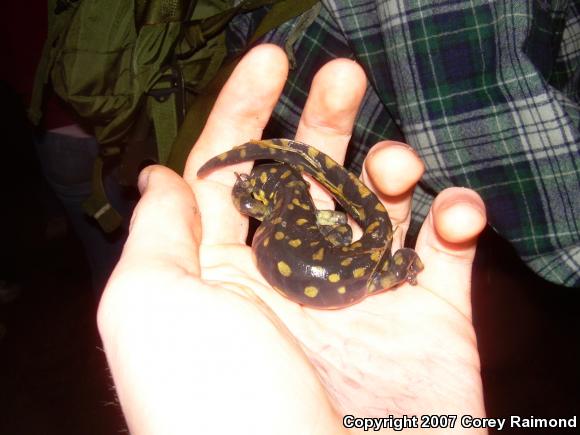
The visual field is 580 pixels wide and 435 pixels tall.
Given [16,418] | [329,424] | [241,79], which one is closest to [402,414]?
[329,424]

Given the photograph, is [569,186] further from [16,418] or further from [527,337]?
[16,418]

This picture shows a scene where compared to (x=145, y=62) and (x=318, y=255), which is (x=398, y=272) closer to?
(x=318, y=255)

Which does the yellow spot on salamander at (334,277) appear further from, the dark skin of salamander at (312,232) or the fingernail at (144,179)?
the fingernail at (144,179)

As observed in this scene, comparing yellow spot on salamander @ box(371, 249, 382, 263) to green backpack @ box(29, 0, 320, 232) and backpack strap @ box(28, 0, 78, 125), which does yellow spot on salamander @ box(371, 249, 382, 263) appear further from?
backpack strap @ box(28, 0, 78, 125)

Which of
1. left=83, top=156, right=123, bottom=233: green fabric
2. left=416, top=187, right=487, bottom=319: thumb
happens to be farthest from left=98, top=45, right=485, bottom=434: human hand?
left=83, top=156, right=123, bottom=233: green fabric

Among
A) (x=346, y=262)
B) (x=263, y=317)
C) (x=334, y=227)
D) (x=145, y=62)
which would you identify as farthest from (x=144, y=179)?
(x=334, y=227)

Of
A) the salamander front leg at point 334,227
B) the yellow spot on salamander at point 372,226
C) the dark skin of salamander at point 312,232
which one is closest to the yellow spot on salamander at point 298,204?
the dark skin of salamander at point 312,232
